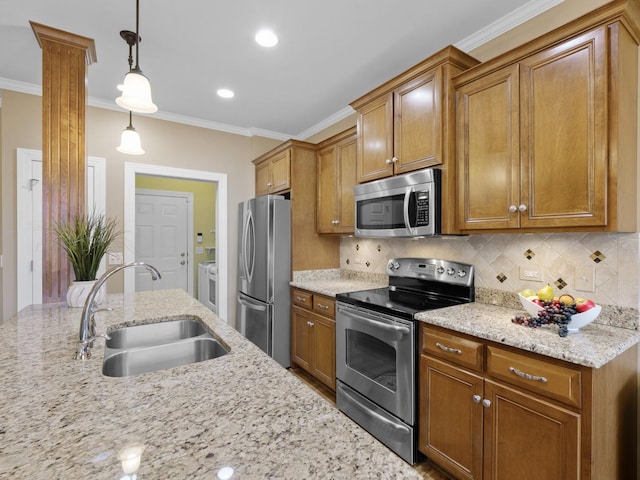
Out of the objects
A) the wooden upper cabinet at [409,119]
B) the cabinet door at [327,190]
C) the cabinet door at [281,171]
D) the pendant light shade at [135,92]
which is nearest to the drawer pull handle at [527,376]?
the wooden upper cabinet at [409,119]

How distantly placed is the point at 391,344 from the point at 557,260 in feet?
3.42

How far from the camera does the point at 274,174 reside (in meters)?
3.42

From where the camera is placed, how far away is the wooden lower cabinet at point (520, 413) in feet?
3.98

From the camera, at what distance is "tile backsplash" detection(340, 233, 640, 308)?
1.53 metres

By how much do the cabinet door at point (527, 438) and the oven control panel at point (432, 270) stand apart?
2.72 ft

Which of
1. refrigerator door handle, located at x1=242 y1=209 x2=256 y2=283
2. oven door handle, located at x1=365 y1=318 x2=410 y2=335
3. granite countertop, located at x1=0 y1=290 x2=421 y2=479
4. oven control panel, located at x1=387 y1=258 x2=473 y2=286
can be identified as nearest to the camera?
granite countertop, located at x1=0 y1=290 x2=421 y2=479

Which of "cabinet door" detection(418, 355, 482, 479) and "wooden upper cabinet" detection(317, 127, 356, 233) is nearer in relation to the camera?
"cabinet door" detection(418, 355, 482, 479)

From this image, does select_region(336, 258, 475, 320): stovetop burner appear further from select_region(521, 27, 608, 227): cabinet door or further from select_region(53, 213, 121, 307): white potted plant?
select_region(53, 213, 121, 307): white potted plant

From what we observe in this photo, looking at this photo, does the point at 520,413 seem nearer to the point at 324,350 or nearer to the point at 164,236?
the point at 324,350

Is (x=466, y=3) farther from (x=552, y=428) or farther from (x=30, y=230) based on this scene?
(x=30, y=230)

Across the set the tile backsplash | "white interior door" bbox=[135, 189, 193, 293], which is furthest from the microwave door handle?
"white interior door" bbox=[135, 189, 193, 293]

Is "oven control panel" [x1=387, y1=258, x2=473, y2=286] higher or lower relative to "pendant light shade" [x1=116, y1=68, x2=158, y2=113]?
lower

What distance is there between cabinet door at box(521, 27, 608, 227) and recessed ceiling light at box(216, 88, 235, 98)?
7.51ft

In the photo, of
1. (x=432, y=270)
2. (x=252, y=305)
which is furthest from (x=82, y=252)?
(x=432, y=270)
